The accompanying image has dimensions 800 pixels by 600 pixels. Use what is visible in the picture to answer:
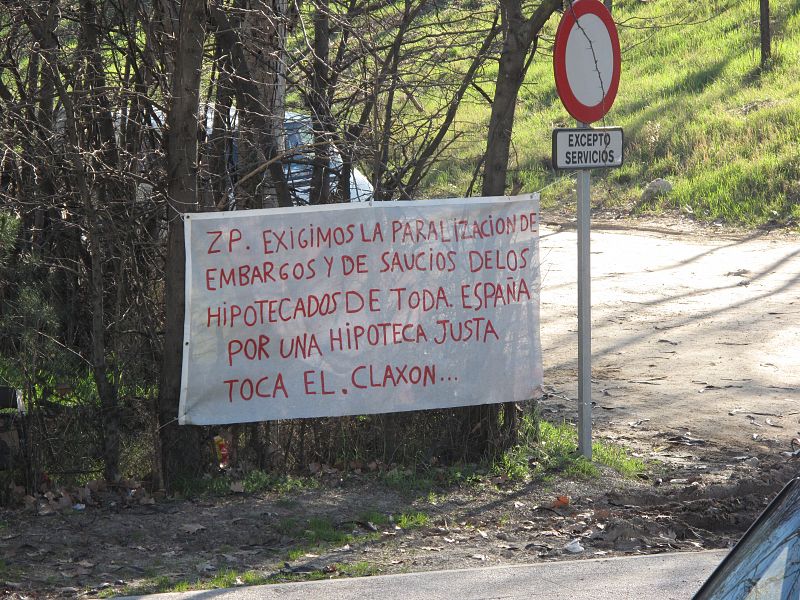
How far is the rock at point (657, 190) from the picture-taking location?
19.3 meters

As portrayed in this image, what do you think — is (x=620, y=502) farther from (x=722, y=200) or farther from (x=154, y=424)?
(x=722, y=200)

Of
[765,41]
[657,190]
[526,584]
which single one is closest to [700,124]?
[657,190]

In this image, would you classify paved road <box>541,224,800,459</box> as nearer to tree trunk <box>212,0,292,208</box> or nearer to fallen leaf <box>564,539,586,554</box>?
fallen leaf <box>564,539,586,554</box>

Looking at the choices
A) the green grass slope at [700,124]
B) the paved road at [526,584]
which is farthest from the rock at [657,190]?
the paved road at [526,584]

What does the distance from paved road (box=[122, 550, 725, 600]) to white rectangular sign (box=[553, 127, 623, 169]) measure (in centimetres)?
261

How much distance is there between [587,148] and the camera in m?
6.52

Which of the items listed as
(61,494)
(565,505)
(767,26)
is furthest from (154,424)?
(767,26)

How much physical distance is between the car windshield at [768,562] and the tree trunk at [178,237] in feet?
14.0

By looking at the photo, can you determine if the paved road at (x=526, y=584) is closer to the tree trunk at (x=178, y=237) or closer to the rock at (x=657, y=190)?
the tree trunk at (x=178, y=237)

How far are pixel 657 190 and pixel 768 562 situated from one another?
17.8 meters

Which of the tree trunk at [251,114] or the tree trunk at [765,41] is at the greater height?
the tree trunk at [765,41]

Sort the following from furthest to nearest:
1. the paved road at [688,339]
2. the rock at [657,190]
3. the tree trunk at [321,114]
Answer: the rock at [657,190], the paved road at [688,339], the tree trunk at [321,114]

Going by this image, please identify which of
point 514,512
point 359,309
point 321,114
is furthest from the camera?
point 321,114

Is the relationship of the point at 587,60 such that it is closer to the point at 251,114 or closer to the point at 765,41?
the point at 251,114
